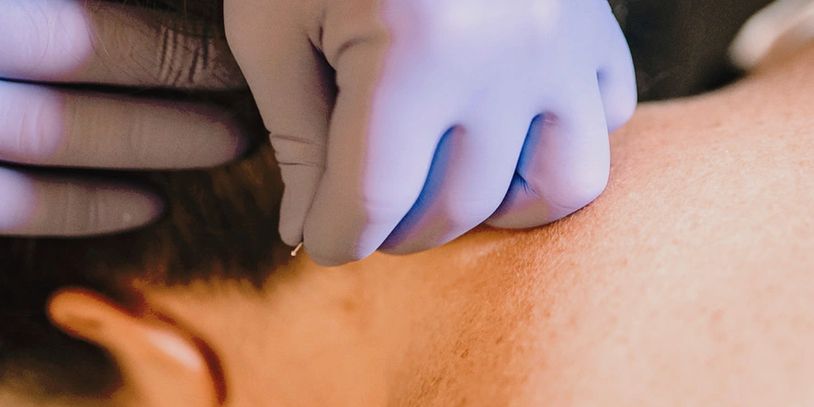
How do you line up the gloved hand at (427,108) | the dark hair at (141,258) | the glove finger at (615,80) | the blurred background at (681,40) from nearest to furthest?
the gloved hand at (427,108) < the glove finger at (615,80) < the dark hair at (141,258) < the blurred background at (681,40)

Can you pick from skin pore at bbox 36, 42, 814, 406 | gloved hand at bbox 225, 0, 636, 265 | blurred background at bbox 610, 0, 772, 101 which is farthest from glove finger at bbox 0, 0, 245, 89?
blurred background at bbox 610, 0, 772, 101

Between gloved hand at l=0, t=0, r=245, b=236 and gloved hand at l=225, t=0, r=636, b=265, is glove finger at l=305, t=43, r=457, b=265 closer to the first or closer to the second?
gloved hand at l=225, t=0, r=636, b=265

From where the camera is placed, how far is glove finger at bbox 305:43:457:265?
476mm

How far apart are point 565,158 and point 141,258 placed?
0.45 metres

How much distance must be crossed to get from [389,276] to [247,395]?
0.22 meters

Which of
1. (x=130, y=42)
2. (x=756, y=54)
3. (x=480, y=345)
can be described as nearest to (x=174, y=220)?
(x=130, y=42)

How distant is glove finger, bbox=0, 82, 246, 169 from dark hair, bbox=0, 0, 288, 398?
0.10ft

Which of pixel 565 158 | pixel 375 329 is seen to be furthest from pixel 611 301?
pixel 375 329

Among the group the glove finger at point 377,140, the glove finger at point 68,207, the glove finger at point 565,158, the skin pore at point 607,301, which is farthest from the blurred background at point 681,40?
the glove finger at point 68,207

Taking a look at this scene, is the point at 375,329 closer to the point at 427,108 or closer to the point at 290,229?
the point at 290,229

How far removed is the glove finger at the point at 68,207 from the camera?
0.72m

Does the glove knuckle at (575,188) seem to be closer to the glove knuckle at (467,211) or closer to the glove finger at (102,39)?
the glove knuckle at (467,211)

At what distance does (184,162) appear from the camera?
70cm

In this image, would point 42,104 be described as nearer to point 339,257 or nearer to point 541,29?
point 339,257
